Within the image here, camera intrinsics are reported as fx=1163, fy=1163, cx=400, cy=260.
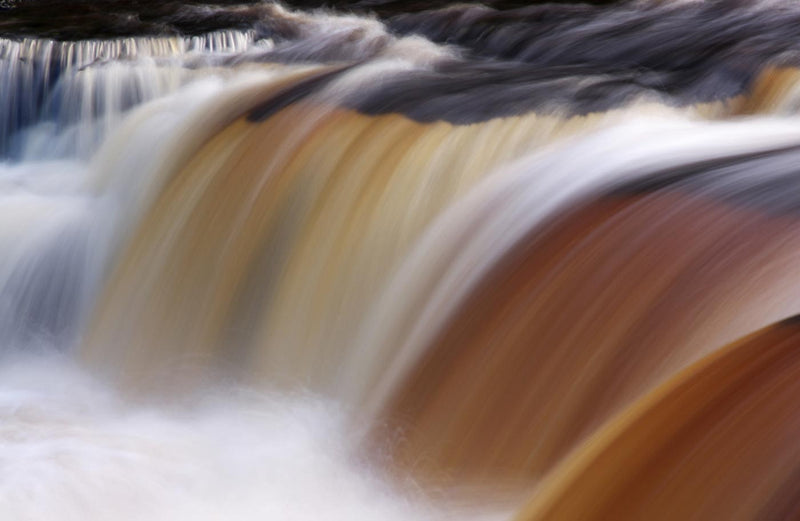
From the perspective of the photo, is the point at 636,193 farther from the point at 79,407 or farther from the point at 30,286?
the point at 30,286

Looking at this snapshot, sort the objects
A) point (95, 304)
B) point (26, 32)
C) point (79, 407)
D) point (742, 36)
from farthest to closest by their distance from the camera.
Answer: point (26, 32) → point (742, 36) → point (95, 304) → point (79, 407)

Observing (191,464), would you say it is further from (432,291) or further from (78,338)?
(78,338)

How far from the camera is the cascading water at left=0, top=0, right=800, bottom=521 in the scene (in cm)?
248

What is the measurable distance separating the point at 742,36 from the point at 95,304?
2.87m

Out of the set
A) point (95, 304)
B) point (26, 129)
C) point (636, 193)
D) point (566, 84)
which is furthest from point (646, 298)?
point (26, 129)

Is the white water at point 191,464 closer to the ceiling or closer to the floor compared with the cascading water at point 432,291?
closer to the floor

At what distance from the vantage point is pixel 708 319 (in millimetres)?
2574

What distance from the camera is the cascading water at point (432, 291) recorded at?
2.48 meters

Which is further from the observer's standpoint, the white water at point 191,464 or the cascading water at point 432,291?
the white water at point 191,464

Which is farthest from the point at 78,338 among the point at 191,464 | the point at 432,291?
the point at 432,291

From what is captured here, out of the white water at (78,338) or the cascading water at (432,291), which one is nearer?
the cascading water at (432,291)

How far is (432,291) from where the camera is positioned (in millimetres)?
3416

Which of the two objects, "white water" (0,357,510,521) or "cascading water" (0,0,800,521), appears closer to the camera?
"cascading water" (0,0,800,521)

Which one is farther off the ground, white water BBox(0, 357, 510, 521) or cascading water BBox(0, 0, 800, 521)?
cascading water BBox(0, 0, 800, 521)
